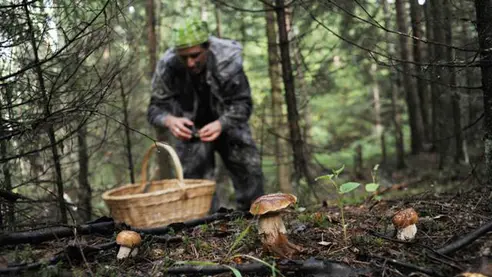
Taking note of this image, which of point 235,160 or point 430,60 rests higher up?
point 430,60

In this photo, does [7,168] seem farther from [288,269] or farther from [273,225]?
[288,269]

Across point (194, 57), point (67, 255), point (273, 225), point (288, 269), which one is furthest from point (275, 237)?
point (194, 57)

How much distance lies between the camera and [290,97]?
5.54 metres

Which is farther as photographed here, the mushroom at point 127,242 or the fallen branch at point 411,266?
the mushroom at point 127,242

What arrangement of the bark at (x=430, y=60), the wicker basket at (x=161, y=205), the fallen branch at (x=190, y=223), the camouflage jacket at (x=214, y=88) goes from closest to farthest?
the fallen branch at (x=190, y=223) < the bark at (x=430, y=60) < the wicker basket at (x=161, y=205) < the camouflage jacket at (x=214, y=88)

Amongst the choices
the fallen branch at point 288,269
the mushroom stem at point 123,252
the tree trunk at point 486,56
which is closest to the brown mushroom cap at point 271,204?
the fallen branch at point 288,269

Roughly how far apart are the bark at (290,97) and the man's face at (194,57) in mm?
1156

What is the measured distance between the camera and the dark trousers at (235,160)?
6.00 metres

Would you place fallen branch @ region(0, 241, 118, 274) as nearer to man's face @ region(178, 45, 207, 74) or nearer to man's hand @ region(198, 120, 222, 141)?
man's hand @ region(198, 120, 222, 141)

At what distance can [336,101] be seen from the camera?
2184 cm

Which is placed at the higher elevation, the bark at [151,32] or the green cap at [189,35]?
the bark at [151,32]

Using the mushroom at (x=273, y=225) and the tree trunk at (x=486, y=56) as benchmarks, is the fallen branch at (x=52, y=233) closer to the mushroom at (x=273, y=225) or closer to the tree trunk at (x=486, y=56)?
the mushroom at (x=273, y=225)

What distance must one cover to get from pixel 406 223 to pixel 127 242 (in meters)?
1.81

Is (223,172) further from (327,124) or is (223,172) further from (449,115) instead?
(327,124)
